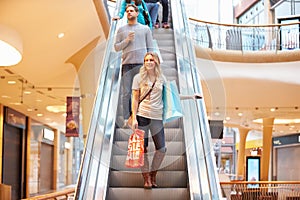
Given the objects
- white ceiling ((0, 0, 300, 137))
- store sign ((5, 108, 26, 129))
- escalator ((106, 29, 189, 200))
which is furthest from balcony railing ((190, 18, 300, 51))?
escalator ((106, 29, 189, 200))

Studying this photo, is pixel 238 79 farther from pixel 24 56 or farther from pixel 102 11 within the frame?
pixel 24 56

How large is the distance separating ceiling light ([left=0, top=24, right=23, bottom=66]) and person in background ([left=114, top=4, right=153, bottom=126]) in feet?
9.57

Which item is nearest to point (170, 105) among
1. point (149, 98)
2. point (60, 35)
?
point (149, 98)

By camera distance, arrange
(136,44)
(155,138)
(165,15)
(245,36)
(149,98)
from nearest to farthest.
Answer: (149,98), (155,138), (136,44), (165,15), (245,36)

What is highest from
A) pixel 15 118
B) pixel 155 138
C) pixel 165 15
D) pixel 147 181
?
pixel 165 15

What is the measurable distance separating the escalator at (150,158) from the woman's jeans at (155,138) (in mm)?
78

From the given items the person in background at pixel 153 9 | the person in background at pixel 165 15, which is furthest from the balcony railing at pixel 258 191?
the person in background at pixel 153 9

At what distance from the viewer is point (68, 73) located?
11984mm

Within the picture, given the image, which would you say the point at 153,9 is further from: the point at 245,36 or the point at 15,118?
the point at 15,118

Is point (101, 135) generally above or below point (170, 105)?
below

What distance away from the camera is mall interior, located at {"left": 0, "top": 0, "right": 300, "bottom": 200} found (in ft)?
16.0

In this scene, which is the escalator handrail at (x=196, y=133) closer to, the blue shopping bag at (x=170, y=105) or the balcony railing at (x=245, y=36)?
the blue shopping bag at (x=170, y=105)

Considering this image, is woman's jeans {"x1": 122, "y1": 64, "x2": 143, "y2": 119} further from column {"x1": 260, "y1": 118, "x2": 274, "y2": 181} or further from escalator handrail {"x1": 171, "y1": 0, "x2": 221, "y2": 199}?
column {"x1": 260, "y1": 118, "x2": 274, "y2": 181}

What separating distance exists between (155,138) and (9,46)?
4221 mm
